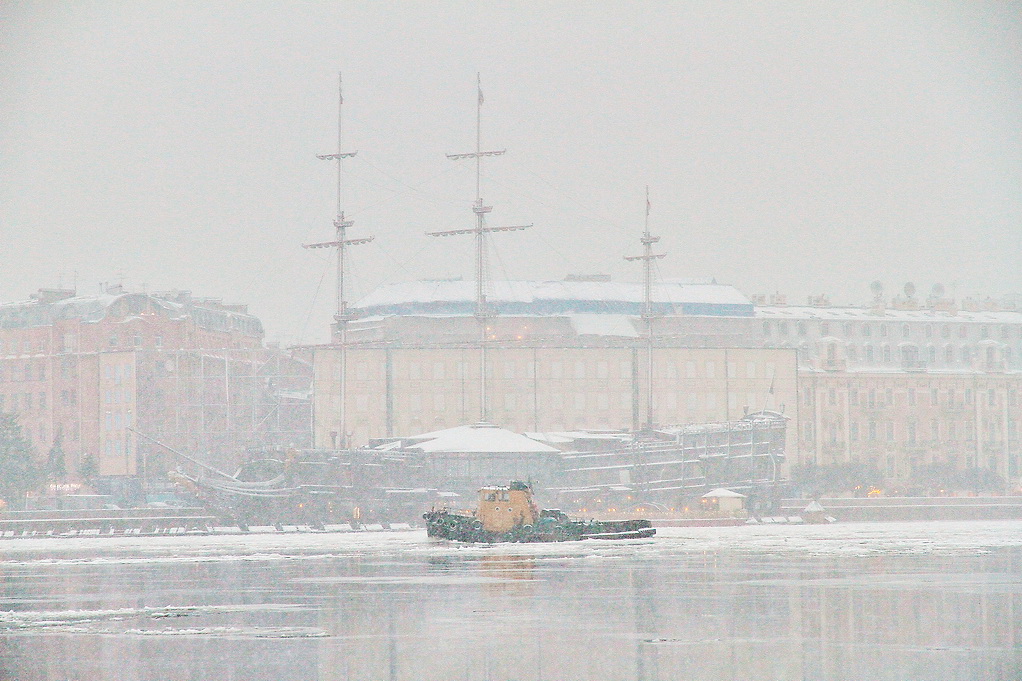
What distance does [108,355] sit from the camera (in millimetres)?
132125

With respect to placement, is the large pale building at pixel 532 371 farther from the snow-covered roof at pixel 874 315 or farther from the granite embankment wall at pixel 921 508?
the granite embankment wall at pixel 921 508

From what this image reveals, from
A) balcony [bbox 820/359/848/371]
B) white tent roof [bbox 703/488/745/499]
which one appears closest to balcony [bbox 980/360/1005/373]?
balcony [bbox 820/359/848/371]

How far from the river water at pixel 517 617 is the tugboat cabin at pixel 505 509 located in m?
11.9

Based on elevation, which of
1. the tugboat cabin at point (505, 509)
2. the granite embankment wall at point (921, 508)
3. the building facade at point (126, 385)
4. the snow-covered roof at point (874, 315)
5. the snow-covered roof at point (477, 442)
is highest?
the snow-covered roof at point (874, 315)

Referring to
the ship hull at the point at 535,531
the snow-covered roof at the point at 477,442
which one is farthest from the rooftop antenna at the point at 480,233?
the ship hull at the point at 535,531

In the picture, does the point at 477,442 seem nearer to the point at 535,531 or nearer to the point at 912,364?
the point at 535,531

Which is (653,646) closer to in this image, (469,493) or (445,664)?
(445,664)

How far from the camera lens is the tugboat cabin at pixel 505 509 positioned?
6906 cm

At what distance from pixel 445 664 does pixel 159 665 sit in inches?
172

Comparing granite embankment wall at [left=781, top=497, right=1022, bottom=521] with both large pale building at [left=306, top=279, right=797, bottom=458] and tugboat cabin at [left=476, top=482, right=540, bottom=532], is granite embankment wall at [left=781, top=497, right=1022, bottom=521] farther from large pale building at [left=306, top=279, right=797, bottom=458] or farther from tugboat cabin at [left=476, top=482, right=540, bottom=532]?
tugboat cabin at [left=476, top=482, right=540, bottom=532]

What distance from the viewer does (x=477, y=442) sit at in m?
108

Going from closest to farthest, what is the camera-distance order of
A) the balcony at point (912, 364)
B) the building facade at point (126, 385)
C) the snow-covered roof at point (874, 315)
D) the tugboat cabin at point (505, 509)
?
1. the tugboat cabin at point (505, 509)
2. the building facade at point (126, 385)
3. the balcony at point (912, 364)
4. the snow-covered roof at point (874, 315)

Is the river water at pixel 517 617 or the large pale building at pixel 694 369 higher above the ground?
the large pale building at pixel 694 369

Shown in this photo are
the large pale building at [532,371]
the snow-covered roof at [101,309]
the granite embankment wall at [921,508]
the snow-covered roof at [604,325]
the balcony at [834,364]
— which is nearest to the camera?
the granite embankment wall at [921,508]
